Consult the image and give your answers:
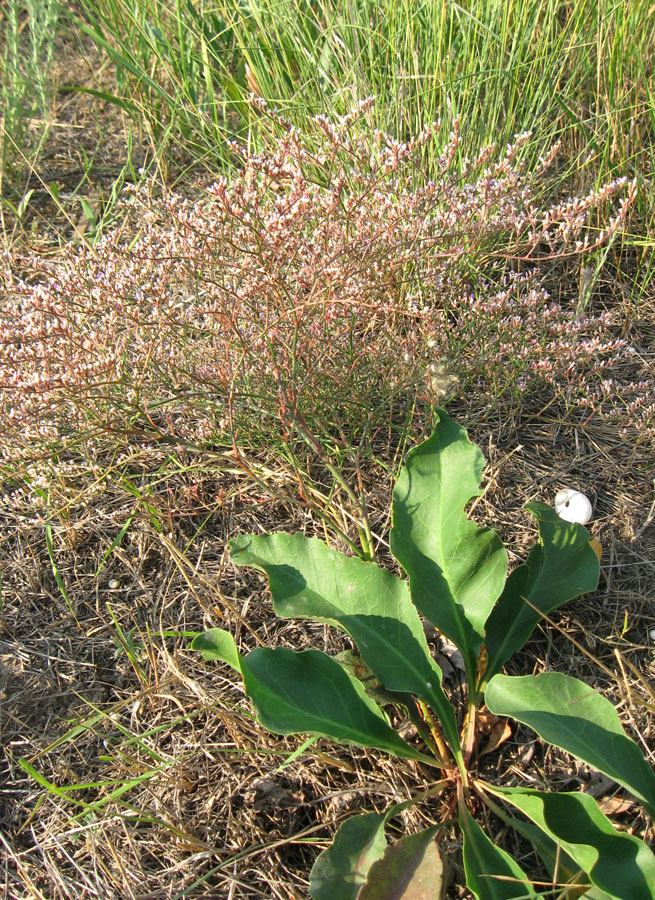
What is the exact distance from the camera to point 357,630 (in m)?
1.47

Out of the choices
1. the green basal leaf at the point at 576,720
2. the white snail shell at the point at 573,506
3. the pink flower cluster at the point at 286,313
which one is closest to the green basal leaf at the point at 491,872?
→ the green basal leaf at the point at 576,720

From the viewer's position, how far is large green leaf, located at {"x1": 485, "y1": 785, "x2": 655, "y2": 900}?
43.7 inches

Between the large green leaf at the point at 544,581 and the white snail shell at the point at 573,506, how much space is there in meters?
A: 0.22

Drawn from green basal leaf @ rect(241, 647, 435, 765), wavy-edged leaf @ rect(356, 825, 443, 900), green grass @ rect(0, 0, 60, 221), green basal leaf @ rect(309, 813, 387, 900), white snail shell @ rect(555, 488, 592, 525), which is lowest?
white snail shell @ rect(555, 488, 592, 525)

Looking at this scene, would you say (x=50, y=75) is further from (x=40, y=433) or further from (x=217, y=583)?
(x=217, y=583)

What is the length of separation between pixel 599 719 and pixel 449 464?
1.90 ft

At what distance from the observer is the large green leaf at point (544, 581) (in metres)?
1.53

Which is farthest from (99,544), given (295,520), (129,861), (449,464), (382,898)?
(382,898)

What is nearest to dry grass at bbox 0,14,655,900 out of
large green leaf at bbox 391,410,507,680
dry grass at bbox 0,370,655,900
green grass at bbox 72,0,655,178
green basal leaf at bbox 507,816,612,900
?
dry grass at bbox 0,370,655,900

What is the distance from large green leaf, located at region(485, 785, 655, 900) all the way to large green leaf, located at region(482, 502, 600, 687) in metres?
0.32

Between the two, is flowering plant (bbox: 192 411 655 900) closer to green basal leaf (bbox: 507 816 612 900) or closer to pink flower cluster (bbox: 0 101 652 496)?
→ green basal leaf (bbox: 507 816 612 900)

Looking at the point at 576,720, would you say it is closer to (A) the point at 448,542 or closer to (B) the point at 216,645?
(A) the point at 448,542

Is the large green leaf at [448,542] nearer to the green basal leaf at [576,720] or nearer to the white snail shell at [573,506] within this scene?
the green basal leaf at [576,720]

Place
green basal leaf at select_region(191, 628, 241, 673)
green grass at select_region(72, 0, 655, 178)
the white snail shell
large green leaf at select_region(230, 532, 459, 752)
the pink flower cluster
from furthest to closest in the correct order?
green grass at select_region(72, 0, 655, 178), the white snail shell, the pink flower cluster, large green leaf at select_region(230, 532, 459, 752), green basal leaf at select_region(191, 628, 241, 673)
